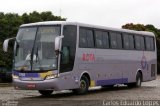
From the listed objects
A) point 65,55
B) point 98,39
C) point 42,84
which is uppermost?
point 98,39

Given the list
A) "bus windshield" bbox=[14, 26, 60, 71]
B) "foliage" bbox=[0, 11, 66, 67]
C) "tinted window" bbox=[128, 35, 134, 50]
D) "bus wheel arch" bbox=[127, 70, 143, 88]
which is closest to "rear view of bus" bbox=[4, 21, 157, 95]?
"bus windshield" bbox=[14, 26, 60, 71]

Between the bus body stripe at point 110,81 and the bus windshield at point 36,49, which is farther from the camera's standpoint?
the bus body stripe at point 110,81

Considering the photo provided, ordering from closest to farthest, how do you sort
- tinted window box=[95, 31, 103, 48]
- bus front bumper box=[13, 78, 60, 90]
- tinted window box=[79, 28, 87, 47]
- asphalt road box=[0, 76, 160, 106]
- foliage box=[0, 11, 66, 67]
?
asphalt road box=[0, 76, 160, 106]
bus front bumper box=[13, 78, 60, 90]
tinted window box=[79, 28, 87, 47]
tinted window box=[95, 31, 103, 48]
foliage box=[0, 11, 66, 67]

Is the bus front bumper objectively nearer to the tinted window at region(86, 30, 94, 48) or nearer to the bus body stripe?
the tinted window at region(86, 30, 94, 48)

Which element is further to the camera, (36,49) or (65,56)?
(65,56)

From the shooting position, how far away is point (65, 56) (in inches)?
900

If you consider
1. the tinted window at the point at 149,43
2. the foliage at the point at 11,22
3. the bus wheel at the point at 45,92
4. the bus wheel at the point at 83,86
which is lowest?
the bus wheel at the point at 45,92

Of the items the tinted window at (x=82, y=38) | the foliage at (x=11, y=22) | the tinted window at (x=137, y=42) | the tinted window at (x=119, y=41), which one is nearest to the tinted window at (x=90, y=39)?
the tinted window at (x=82, y=38)

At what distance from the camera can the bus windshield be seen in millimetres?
22281

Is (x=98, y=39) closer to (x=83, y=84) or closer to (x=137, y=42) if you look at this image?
(x=83, y=84)

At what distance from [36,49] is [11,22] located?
29613 millimetres

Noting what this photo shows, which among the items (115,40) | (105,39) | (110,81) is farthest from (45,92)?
(115,40)

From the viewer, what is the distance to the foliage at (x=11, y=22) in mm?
45713

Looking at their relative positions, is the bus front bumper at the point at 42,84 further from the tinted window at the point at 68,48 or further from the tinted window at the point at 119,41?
the tinted window at the point at 119,41
